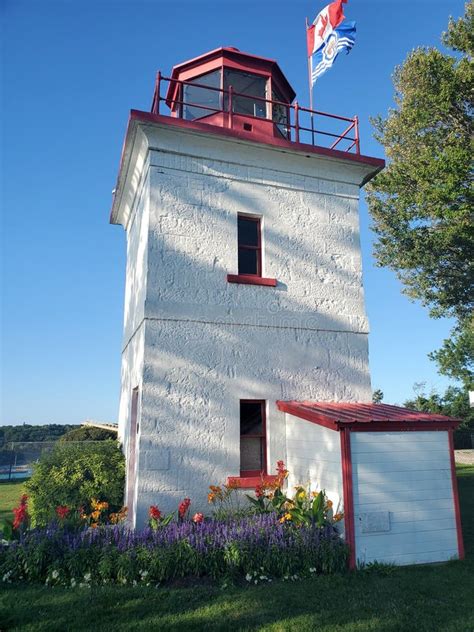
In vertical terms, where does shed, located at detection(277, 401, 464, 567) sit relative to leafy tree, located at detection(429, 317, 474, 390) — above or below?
below

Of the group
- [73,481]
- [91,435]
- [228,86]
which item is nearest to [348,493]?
[73,481]

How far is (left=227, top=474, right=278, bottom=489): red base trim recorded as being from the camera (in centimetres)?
781

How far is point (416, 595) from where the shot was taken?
18.0 ft

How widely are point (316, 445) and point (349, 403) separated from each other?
6.09ft

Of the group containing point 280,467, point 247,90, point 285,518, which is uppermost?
point 247,90

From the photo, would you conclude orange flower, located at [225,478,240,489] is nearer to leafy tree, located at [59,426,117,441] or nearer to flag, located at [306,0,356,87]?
flag, located at [306,0,356,87]

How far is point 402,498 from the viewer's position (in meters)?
6.84

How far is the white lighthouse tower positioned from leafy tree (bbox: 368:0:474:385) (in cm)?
547

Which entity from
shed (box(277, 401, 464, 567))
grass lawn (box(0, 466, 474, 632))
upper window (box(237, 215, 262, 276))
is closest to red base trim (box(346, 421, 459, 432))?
shed (box(277, 401, 464, 567))

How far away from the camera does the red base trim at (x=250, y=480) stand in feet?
25.6

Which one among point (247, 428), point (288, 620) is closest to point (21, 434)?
point (247, 428)

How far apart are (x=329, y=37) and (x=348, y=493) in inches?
389

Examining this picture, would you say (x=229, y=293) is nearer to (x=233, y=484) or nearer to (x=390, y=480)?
(x=233, y=484)

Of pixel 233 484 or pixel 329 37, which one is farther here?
pixel 329 37
